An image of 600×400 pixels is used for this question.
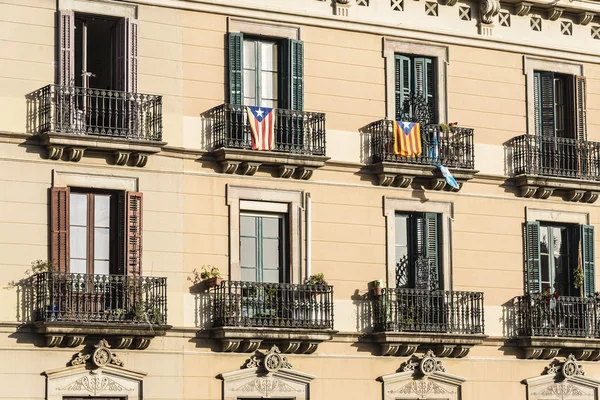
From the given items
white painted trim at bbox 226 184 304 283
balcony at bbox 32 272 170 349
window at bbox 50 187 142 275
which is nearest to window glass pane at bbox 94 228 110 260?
window at bbox 50 187 142 275

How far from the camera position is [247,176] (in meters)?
32.9

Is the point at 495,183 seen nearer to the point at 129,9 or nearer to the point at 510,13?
the point at 510,13

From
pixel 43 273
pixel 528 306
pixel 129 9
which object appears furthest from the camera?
pixel 528 306

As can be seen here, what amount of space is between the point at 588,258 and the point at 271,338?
8.56 m

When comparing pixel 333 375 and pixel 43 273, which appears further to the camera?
pixel 333 375

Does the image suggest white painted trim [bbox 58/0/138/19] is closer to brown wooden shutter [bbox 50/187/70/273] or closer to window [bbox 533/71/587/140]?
brown wooden shutter [bbox 50/187/70/273]

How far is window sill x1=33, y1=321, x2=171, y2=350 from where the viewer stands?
29906 millimetres

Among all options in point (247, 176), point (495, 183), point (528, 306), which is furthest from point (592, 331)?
point (247, 176)

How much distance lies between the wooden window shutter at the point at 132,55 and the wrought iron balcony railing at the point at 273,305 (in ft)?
14.2

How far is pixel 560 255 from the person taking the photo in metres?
36.7

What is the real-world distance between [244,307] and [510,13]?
991cm

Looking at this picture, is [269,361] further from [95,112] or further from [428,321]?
[95,112]

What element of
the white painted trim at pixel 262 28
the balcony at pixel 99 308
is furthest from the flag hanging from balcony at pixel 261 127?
the balcony at pixel 99 308

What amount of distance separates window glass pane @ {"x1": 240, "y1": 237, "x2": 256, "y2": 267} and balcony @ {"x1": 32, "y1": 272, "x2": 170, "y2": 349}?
7.39 ft
